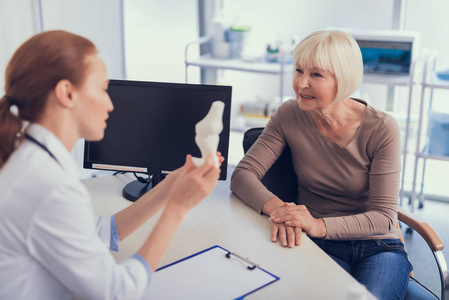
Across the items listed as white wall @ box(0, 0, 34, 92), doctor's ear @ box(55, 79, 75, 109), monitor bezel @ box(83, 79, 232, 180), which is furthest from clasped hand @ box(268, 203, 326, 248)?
white wall @ box(0, 0, 34, 92)

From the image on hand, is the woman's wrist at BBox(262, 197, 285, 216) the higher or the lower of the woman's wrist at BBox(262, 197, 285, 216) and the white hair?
the lower

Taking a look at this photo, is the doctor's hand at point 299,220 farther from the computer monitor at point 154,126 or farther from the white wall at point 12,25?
the white wall at point 12,25

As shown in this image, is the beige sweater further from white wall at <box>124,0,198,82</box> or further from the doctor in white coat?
white wall at <box>124,0,198,82</box>

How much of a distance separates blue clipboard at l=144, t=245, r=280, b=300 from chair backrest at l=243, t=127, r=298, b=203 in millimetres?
612

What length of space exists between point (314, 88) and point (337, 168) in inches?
11.8

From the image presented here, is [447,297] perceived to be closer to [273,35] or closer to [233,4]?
[273,35]

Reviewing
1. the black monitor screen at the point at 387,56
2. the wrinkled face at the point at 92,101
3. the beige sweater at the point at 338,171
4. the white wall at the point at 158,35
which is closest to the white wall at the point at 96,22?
the white wall at the point at 158,35

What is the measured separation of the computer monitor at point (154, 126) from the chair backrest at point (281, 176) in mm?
277

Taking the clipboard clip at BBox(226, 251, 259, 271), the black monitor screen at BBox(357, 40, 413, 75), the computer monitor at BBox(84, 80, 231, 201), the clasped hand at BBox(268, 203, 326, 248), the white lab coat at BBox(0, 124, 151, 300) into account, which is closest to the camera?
the white lab coat at BBox(0, 124, 151, 300)

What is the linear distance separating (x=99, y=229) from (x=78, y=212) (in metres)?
0.40

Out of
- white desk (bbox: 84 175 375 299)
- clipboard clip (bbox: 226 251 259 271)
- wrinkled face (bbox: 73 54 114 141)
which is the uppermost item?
wrinkled face (bbox: 73 54 114 141)

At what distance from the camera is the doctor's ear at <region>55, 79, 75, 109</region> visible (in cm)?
101

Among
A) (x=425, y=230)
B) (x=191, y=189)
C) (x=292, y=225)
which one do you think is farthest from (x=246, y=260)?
(x=425, y=230)

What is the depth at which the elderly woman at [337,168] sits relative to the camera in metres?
1.62
